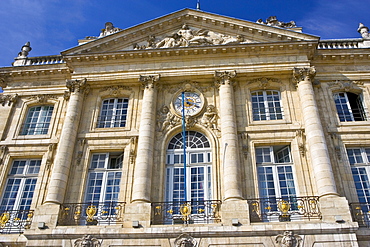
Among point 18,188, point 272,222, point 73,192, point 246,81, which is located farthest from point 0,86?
point 272,222

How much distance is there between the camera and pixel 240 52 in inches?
563

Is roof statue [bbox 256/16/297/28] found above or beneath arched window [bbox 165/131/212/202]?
above

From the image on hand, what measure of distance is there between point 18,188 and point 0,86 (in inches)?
208

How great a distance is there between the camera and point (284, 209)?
35.3ft

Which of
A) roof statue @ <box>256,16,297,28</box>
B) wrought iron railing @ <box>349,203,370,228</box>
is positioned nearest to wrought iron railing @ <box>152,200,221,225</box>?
wrought iron railing @ <box>349,203,370,228</box>

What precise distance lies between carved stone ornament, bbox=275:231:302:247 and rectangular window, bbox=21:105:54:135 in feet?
30.6

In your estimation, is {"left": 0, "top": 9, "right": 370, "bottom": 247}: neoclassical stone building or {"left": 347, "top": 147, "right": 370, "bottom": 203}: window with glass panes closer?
{"left": 0, "top": 9, "right": 370, "bottom": 247}: neoclassical stone building

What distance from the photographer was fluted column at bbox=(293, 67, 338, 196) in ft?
36.6

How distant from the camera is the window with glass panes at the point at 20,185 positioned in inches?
492

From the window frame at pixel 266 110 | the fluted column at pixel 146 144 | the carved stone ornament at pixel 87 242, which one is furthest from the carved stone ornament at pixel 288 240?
the carved stone ornament at pixel 87 242

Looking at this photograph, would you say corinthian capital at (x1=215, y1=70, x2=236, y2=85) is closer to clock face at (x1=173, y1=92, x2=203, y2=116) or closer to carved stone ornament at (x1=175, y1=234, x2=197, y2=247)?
clock face at (x1=173, y1=92, x2=203, y2=116)

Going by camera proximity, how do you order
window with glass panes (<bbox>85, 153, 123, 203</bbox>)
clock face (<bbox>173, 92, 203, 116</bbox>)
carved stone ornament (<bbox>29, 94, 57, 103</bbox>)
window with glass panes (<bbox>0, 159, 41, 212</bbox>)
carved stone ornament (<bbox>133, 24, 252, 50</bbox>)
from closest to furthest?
window with glass panes (<bbox>85, 153, 123, 203</bbox>)
window with glass panes (<bbox>0, 159, 41, 212</bbox>)
clock face (<bbox>173, 92, 203, 116</bbox>)
carved stone ornament (<bbox>133, 24, 252, 50</bbox>)
carved stone ornament (<bbox>29, 94, 57, 103</bbox>)

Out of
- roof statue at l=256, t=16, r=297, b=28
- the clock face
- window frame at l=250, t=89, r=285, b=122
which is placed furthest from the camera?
roof statue at l=256, t=16, r=297, b=28

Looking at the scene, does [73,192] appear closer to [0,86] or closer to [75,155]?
[75,155]
